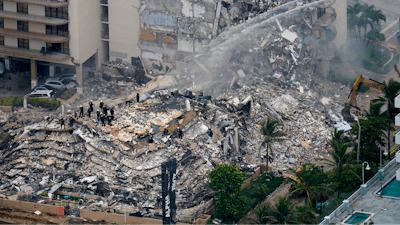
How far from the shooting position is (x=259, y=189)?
7038cm

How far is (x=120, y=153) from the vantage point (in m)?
75.7

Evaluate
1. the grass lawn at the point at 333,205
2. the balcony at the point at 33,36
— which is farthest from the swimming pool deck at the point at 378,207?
the balcony at the point at 33,36

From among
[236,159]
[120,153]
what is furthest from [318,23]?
[120,153]

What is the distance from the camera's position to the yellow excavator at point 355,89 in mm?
80312

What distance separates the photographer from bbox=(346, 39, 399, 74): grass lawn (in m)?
94.5

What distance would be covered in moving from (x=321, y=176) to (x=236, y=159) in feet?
34.8

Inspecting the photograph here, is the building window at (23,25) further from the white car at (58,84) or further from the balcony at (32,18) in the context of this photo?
the white car at (58,84)

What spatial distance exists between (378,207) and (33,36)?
136 ft

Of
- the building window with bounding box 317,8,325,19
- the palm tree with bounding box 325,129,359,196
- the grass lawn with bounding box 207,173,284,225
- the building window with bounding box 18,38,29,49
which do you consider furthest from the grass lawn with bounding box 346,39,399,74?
the building window with bounding box 18,38,29,49

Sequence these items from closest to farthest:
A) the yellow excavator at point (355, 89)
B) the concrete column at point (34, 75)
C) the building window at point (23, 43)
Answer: the yellow excavator at point (355, 89)
the building window at point (23, 43)
the concrete column at point (34, 75)

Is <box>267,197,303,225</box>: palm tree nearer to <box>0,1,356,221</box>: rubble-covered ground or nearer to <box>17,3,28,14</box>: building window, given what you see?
<box>0,1,356,221</box>: rubble-covered ground

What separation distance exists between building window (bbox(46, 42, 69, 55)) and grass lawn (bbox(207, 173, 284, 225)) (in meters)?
26.2

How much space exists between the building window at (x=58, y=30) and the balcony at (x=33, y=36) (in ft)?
2.06

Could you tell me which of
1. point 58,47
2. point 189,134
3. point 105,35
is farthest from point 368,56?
point 58,47
